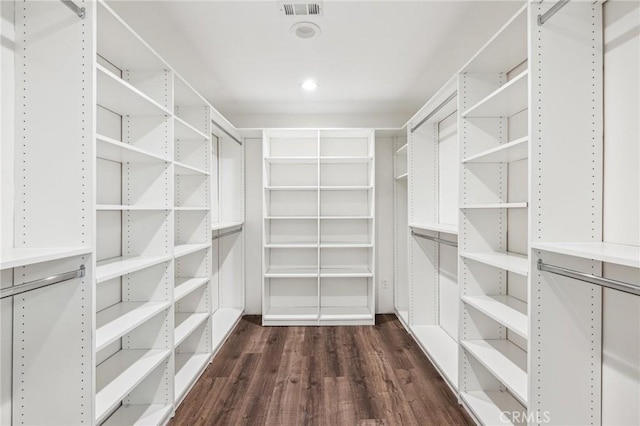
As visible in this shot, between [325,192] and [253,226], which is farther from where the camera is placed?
[253,226]

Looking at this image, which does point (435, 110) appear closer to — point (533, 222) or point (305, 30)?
point (305, 30)

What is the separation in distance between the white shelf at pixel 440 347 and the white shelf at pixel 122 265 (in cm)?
211

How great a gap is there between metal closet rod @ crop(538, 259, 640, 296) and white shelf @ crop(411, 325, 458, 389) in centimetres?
125

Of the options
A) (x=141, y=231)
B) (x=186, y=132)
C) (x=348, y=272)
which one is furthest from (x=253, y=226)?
(x=141, y=231)

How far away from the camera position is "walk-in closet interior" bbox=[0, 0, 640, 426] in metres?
1.32

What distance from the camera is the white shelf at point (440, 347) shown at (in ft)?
8.05

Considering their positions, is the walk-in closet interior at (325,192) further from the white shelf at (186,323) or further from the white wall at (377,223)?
the white wall at (377,223)

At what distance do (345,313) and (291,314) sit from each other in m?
0.61

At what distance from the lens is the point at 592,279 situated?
47.3 inches

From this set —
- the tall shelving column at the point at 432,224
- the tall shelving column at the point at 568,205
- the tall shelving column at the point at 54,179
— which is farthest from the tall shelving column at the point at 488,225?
the tall shelving column at the point at 54,179

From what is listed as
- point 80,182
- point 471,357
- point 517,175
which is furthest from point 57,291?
point 517,175

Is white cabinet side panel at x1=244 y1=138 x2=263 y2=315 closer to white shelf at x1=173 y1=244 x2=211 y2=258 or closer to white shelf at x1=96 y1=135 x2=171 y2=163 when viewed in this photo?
white shelf at x1=173 y1=244 x2=211 y2=258

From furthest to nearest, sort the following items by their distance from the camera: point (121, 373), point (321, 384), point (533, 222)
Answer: point (321, 384) < point (121, 373) < point (533, 222)

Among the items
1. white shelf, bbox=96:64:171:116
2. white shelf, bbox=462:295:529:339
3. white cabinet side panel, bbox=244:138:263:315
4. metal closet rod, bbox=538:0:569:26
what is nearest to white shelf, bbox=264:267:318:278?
white cabinet side panel, bbox=244:138:263:315
